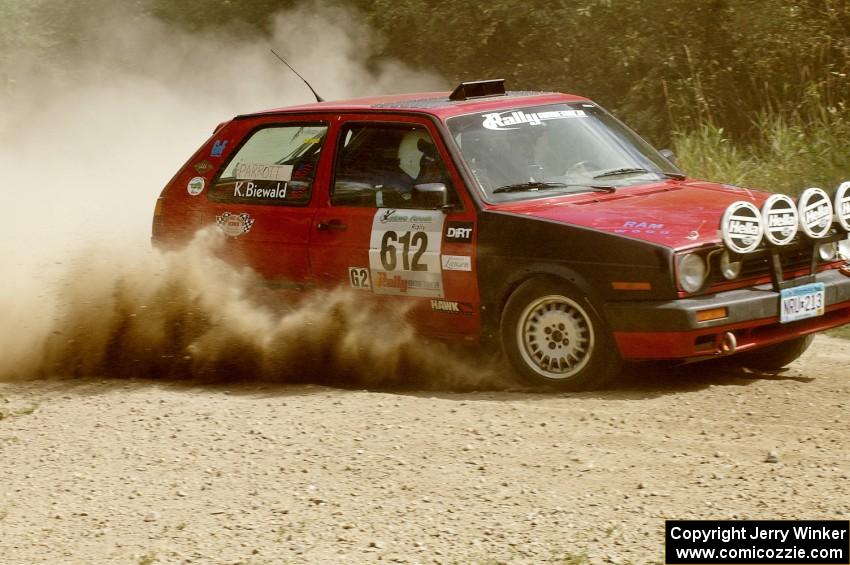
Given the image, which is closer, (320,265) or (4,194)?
(320,265)

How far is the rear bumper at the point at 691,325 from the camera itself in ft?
20.8

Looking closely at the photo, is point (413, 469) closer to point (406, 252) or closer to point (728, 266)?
point (406, 252)

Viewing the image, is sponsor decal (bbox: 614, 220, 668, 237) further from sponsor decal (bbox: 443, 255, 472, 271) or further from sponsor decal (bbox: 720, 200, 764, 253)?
sponsor decal (bbox: 443, 255, 472, 271)

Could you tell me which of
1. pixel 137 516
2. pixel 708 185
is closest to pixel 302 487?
pixel 137 516

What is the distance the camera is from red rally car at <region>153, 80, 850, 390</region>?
6461mm

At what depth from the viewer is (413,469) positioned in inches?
219

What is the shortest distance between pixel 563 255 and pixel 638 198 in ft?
2.35

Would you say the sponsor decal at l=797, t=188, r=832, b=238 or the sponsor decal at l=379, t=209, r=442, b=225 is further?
the sponsor decal at l=379, t=209, r=442, b=225

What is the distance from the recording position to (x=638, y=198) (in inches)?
279

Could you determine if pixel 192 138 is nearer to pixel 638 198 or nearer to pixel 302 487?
pixel 638 198

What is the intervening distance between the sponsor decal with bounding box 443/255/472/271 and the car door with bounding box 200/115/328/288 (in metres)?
1.02

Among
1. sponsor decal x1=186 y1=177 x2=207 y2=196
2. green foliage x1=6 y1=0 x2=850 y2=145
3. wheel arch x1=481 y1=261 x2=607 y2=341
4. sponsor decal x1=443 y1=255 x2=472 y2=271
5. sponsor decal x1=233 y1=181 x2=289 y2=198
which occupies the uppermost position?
green foliage x1=6 y1=0 x2=850 y2=145

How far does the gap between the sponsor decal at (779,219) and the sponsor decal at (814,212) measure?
0.17 feet
